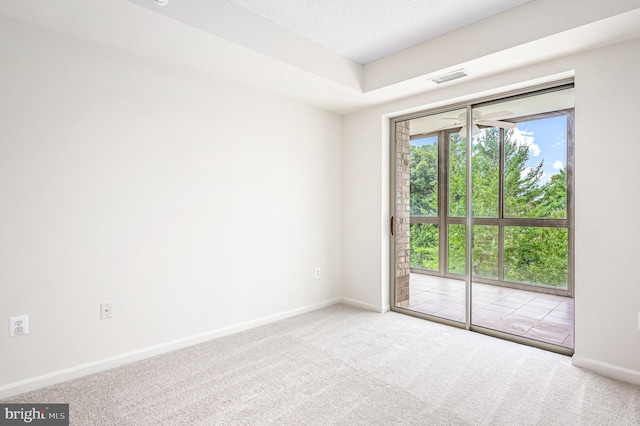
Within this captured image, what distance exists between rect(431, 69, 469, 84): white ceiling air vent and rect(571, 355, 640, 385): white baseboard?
2381mm

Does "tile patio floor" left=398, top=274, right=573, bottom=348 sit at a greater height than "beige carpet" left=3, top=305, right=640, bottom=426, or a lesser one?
greater

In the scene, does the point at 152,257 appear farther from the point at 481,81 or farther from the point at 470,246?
the point at 481,81

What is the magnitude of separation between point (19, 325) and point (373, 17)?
3.21m

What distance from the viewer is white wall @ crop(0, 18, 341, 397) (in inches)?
87.0

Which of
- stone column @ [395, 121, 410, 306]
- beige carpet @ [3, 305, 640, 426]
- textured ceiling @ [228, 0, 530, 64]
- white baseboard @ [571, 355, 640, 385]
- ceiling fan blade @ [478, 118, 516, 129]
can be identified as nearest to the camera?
beige carpet @ [3, 305, 640, 426]

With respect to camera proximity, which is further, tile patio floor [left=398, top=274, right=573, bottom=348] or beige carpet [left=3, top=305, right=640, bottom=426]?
tile patio floor [left=398, top=274, right=573, bottom=348]

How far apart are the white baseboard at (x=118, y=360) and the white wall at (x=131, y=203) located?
2 cm

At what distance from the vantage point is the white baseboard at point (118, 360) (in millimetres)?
2176

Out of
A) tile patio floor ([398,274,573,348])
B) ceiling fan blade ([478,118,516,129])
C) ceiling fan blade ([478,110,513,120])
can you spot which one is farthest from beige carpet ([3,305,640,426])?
ceiling fan blade ([478,110,513,120])

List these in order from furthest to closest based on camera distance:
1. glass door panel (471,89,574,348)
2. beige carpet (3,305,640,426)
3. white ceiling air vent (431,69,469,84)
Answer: white ceiling air vent (431,69,469,84) → glass door panel (471,89,574,348) → beige carpet (3,305,640,426)

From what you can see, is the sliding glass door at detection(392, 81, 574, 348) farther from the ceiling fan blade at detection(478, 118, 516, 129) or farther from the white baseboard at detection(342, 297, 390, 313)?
the white baseboard at detection(342, 297, 390, 313)

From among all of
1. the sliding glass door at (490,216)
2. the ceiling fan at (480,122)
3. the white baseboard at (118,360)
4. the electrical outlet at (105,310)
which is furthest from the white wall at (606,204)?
the electrical outlet at (105,310)

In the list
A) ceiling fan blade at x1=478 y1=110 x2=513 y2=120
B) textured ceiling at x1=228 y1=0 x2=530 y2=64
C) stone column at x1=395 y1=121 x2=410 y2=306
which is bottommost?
stone column at x1=395 y1=121 x2=410 y2=306

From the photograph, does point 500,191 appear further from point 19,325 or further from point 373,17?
point 19,325
